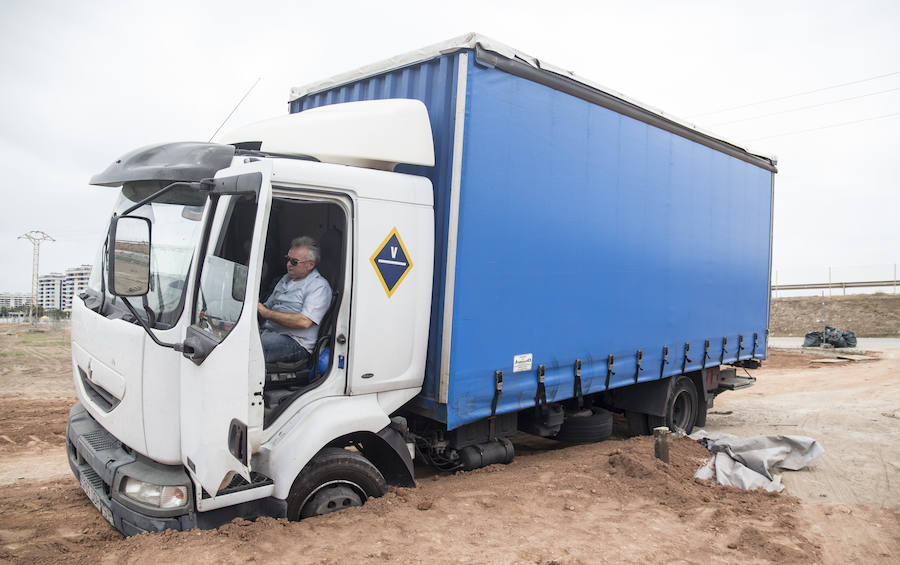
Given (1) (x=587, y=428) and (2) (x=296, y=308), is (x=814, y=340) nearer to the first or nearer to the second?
(1) (x=587, y=428)

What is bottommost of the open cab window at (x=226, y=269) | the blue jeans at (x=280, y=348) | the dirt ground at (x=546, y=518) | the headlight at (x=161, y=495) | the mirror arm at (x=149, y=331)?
the dirt ground at (x=546, y=518)

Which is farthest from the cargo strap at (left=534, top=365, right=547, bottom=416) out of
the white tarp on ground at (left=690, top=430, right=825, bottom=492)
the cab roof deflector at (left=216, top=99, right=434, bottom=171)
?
the cab roof deflector at (left=216, top=99, right=434, bottom=171)

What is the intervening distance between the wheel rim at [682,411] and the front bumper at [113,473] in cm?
626

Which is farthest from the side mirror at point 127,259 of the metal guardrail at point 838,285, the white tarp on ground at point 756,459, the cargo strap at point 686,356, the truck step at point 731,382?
the metal guardrail at point 838,285

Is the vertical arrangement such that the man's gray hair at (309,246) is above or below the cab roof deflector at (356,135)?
below

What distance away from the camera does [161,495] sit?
11.6 ft

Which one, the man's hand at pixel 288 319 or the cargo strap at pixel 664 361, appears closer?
the man's hand at pixel 288 319

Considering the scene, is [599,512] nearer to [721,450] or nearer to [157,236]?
[721,450]

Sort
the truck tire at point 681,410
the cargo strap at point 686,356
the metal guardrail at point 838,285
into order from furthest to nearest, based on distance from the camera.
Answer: the metal guardrail at point 838,285 < the truck tire at point 681,410 < the cargo strap at point 686,356

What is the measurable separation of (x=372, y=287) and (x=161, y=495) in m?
1.76

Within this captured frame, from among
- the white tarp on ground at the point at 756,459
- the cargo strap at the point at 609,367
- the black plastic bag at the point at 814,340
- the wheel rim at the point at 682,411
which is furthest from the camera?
the black plastic bag at the point at 814,340

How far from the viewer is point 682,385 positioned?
25.8 feet

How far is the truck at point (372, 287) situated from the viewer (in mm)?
3570

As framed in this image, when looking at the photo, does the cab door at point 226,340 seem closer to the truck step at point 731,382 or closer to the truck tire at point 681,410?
the truck tire at point 681,410
